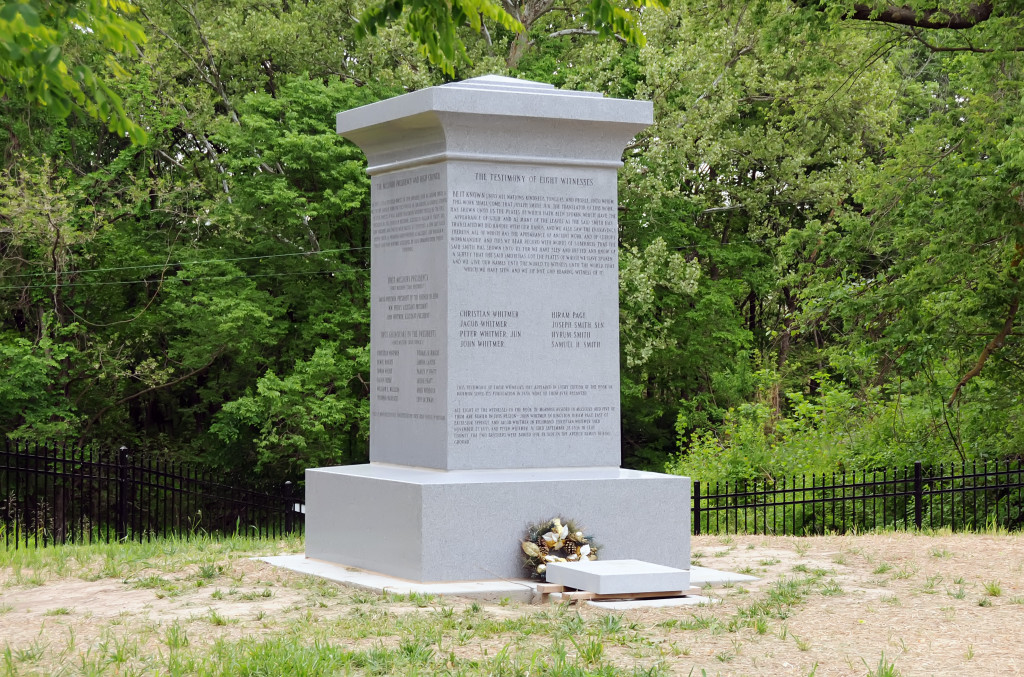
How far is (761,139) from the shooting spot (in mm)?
27594

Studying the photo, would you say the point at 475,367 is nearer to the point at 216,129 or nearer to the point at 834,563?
the point at 834,563

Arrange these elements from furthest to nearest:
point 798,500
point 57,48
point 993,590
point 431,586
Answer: point 798,500, point 431,586, point 993,590, point 57,48

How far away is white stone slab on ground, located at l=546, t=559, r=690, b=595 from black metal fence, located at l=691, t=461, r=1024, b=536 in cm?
678

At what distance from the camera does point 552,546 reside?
8.50 m

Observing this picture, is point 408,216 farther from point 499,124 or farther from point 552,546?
point 552,546

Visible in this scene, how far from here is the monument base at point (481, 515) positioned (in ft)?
27.6

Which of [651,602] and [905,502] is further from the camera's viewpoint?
[905,502]

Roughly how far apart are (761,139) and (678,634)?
22537 millimetres

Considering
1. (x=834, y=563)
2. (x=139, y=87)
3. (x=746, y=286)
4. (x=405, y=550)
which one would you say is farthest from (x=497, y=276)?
(x=746, y=286)

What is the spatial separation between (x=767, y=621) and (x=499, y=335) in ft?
10.4

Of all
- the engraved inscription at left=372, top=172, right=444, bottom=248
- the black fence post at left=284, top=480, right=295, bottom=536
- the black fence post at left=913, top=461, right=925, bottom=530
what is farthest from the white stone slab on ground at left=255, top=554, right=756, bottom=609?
the black fence post at left=284, top=480, right=295, bottom=536

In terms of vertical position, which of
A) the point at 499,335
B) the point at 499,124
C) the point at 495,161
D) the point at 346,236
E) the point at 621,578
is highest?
the point at 346,236

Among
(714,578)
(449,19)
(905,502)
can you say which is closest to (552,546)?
(714,578)

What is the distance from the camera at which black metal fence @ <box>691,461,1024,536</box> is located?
15078mm
